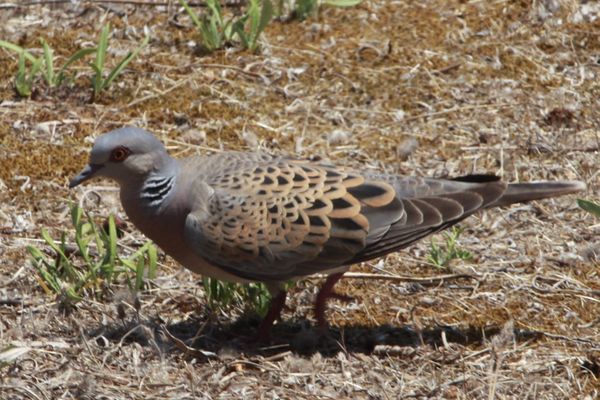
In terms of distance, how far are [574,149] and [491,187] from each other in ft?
4.86

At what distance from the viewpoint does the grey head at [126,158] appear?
4.92 m

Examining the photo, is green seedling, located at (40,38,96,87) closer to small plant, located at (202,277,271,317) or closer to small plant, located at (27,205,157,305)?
small plant, located at (27,205,157,305)

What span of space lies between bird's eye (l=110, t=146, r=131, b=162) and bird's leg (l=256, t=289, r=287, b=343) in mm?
829

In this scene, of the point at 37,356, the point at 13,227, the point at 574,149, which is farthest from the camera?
the point at 574,149

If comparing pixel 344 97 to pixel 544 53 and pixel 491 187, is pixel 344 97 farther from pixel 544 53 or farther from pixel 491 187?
pixel 491 187

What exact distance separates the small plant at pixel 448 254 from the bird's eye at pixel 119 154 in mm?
1517

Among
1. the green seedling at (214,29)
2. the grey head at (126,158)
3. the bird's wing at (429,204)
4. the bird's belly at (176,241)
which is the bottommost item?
the bird's belly at (176,241)

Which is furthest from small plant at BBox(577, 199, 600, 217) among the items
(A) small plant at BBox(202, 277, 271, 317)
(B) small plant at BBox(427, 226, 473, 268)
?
(A) small plant at BBox(202, 277, 271, 317)

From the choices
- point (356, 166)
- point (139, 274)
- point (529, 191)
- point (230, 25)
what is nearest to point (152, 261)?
point (139, 274)

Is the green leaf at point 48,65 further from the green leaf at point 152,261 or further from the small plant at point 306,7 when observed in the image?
the green leaf at point 152,261

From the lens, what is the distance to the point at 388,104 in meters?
6.84

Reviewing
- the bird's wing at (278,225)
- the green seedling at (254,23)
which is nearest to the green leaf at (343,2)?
the green seedling at (254,23)

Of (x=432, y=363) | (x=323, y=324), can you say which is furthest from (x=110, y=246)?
(x=432, y=363)

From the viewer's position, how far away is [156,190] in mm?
4961
